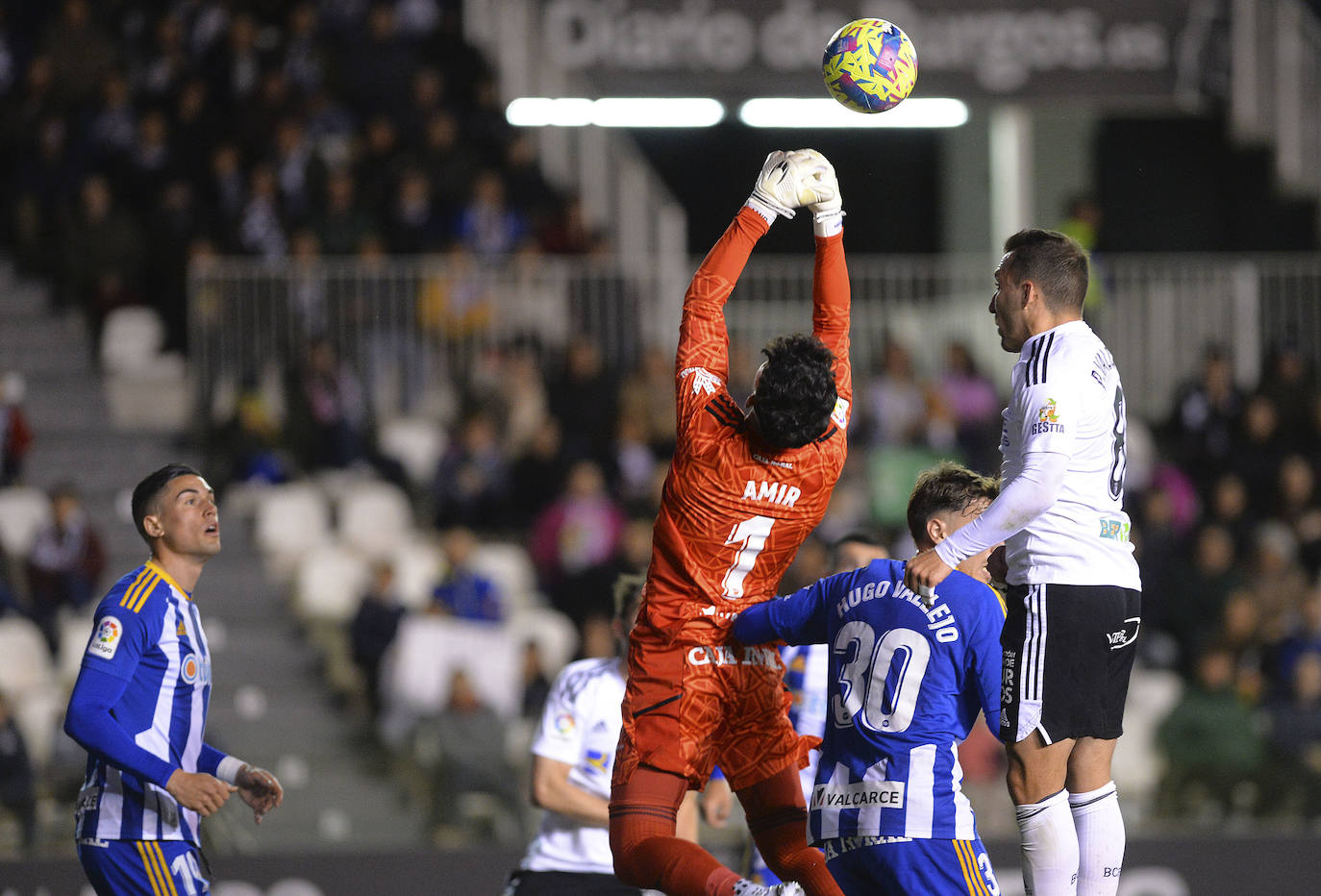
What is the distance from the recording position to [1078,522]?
484 centimetres

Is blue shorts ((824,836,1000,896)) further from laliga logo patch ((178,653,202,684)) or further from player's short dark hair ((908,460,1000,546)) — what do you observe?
laliga logo patch ((178,653,202,684))

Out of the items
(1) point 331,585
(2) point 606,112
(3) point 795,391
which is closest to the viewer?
(3) point 795,391

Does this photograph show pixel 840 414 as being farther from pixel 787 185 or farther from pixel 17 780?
pixel 17 780

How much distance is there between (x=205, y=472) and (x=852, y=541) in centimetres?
773

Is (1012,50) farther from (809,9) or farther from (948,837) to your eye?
(948,837)

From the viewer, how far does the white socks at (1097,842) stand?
4848mm

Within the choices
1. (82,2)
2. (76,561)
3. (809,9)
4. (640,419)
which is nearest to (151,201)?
(82,2)

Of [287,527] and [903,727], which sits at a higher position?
[903,727]

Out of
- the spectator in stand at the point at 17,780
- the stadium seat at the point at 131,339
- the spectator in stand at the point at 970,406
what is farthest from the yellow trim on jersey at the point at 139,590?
the stadium seat at the point at 131,339

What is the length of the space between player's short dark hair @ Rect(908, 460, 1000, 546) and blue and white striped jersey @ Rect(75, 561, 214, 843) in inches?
95.4

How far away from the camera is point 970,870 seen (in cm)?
452

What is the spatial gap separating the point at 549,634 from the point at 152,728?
623cm

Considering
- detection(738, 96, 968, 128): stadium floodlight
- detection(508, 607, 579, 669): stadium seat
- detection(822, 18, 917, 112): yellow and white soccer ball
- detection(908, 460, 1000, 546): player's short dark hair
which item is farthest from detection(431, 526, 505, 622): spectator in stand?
detection(908, 460, 1000, 546): player's short dark hair

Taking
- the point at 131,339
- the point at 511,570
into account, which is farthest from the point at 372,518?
the point at 131,339
